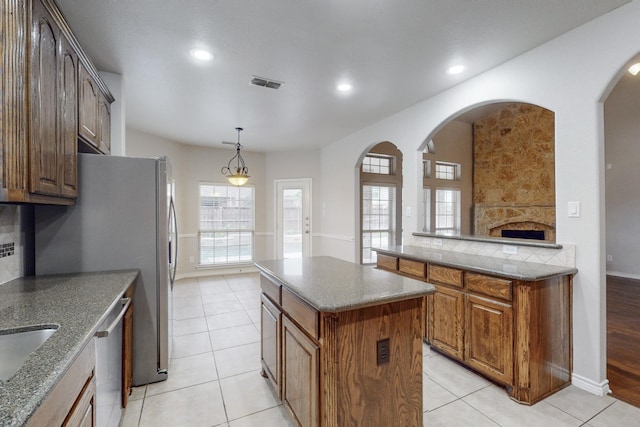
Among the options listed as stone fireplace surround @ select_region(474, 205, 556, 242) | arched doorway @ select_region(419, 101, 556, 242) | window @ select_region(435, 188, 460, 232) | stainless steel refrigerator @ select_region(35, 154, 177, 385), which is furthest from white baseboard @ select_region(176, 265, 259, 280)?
stone fireplace surround @ select_region(474, 205, 556, 242)

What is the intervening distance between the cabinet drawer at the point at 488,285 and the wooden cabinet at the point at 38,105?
2.86 metres

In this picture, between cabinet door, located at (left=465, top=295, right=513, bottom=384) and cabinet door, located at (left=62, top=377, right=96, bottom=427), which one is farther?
cabinet door, located at (left=465, top=295, right=513, bottom=384)

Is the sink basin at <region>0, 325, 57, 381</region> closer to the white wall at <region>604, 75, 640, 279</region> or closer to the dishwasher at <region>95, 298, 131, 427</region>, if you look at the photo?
the dishwasher at <region>95, 298, 131, 427</region>

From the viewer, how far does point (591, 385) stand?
83.4 inches

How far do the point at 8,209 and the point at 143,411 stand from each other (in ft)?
5.22

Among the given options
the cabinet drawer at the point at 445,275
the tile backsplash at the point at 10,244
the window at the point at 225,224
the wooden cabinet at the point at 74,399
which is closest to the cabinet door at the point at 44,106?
the tile backsplash at the point at 10,244

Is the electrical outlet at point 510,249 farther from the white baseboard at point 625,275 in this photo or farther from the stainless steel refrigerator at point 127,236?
the white baseboard at point 625,275

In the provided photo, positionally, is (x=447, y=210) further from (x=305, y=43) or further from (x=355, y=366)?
(x=355, y=366)

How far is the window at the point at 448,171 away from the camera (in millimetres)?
6762

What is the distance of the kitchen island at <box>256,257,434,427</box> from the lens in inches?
54.9

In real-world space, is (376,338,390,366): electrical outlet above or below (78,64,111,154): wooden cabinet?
below

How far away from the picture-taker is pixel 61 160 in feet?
5.90

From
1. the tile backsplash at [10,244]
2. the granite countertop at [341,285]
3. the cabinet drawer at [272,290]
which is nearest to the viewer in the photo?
the granite countertop at [341,285]

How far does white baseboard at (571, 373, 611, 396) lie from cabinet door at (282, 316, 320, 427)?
2090 millimetres
